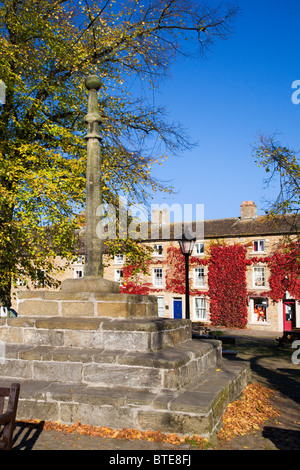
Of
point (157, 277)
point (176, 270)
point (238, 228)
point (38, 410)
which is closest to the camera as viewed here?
point (38, 410)

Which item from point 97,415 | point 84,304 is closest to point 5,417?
point 97,415

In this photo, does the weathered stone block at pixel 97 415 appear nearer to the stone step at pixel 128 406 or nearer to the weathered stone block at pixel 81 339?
the stone step at pixel 128 406

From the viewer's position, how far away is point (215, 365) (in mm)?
8352

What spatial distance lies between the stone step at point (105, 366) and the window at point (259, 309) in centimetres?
2596

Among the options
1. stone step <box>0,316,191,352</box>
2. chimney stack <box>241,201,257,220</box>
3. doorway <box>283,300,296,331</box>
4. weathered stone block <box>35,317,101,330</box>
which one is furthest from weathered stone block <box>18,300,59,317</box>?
chimney stack <box>241,201,257,220</box>

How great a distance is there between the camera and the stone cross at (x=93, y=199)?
790cm

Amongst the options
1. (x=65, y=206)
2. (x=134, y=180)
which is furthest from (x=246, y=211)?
(x=65, y=206)

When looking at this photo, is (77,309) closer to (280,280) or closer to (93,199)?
(93,199)

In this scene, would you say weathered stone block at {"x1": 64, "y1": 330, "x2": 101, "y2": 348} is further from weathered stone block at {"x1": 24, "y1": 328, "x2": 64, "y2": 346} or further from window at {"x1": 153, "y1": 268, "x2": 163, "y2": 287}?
window at {"x1": 153, "y1": 268, "x2": 163, "y2": 287}

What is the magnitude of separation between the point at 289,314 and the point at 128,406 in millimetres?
27935

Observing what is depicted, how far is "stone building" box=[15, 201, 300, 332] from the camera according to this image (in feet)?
102

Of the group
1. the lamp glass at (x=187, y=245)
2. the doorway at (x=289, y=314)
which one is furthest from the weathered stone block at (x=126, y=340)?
the doorway at (x=289, y=314)

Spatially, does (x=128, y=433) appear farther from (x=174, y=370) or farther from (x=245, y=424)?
(x=245, y=424)

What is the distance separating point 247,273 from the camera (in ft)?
107
